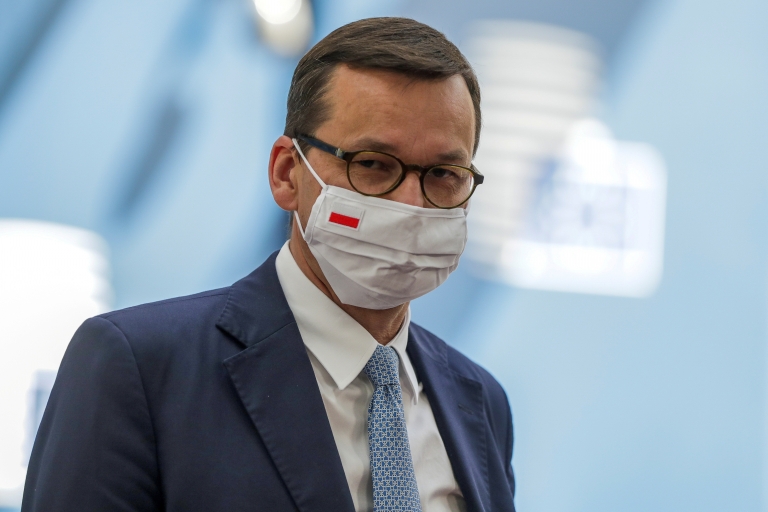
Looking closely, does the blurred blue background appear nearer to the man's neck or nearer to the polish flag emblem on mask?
the man's neck

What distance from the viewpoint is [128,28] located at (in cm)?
247

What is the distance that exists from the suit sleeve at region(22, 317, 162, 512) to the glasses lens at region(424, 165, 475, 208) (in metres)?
0.66

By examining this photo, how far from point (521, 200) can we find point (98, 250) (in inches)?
A: 56.7

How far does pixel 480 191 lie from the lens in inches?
106

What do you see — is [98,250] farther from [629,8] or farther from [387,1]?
[629,8]

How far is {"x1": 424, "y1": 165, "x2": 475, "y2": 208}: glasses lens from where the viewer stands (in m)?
1.53

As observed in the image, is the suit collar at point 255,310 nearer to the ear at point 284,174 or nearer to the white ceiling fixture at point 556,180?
the ear at point 284,174

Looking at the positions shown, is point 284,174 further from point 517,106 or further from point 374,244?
point 517,106

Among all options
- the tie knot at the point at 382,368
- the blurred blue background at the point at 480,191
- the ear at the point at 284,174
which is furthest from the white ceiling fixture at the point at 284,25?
the tie knot at the point at 382,368

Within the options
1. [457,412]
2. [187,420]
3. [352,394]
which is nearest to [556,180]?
[457,412]

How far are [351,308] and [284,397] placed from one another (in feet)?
0.86

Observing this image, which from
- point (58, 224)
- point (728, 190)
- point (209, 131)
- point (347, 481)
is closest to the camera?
point (347, 481)

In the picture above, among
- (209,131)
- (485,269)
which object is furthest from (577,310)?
(209,131)

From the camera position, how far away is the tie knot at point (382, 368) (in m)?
1.52
